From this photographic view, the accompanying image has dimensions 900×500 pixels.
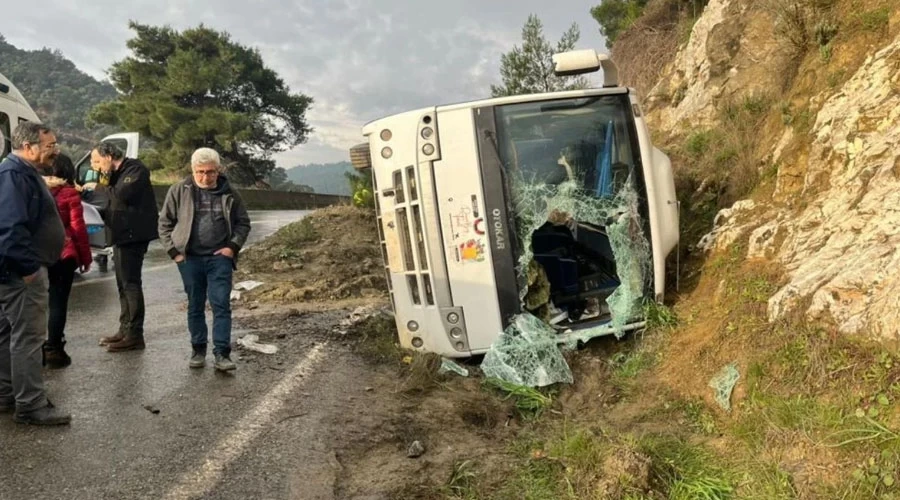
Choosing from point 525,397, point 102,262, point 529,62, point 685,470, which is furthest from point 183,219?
point 529,62

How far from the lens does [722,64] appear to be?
396 inches

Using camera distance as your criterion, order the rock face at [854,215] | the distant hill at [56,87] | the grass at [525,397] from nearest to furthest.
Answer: the rock face at [854,215] < the grass at [525,397] < the distant hill at [56,87]

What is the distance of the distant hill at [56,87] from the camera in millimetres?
68875

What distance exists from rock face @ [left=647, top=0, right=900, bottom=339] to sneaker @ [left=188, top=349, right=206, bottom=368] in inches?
161

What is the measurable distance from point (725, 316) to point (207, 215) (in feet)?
12.5

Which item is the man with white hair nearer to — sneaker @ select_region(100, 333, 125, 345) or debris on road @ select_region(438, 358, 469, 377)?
sneaker @ select_region(100, 333, 125, 345)

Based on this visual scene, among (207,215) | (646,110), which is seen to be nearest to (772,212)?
(207,215)

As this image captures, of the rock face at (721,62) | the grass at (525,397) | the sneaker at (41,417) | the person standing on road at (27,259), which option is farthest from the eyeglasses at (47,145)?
the rock face at (721,62)

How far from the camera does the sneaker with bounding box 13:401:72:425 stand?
3.94 metres

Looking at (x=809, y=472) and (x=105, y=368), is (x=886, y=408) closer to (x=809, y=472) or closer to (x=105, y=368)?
(x=809, y=472)

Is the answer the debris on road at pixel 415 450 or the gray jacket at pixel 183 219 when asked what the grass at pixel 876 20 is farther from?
the gray jacket at pixel 183 219

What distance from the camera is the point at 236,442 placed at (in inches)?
151

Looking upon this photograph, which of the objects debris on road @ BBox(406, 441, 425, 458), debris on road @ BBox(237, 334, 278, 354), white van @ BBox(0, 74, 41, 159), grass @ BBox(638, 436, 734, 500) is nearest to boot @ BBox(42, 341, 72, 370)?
debris on road @ BBox(237, 334, 278, 354)

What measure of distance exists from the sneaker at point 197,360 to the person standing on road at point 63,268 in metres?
0.96
